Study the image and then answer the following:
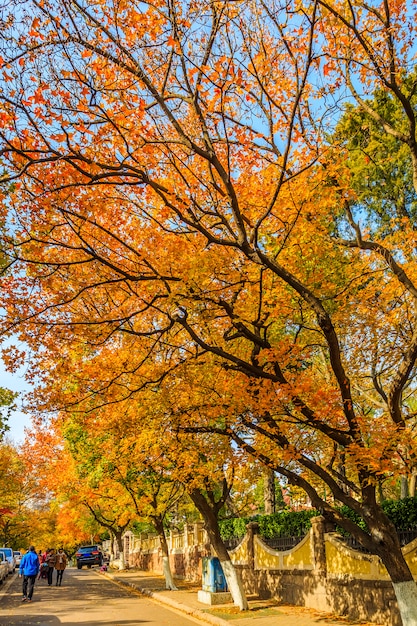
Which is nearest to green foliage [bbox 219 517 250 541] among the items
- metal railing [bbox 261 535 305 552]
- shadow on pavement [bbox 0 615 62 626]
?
Result: metal railing [bbox 261 535 305 552]

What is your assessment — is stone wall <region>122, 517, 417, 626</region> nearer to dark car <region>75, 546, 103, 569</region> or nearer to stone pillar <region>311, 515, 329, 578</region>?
stone pillar <region>311, 515, 329, 578</region>

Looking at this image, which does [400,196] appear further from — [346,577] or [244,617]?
[244,617]

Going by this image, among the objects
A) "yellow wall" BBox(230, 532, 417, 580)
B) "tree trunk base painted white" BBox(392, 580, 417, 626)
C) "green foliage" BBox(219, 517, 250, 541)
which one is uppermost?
"green foliage" BBox(219, 517, 250, 541)

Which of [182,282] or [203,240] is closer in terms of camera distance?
[182,282]

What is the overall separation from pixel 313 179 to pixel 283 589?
38.7 feet

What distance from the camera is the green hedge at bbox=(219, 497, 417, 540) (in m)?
13.0

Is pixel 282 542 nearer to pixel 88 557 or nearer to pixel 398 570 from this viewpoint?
pixel 398 570

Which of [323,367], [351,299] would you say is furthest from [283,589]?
[351,299]

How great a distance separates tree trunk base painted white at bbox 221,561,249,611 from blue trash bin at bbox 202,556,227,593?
1016 millimetres

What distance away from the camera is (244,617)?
14172 mm

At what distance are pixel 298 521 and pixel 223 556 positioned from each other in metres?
2.80

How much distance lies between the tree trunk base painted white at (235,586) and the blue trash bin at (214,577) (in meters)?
1.02

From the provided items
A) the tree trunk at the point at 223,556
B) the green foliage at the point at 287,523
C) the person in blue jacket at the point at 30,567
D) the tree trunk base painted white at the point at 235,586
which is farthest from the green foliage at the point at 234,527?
the person in blue jacket at the point at 30,567

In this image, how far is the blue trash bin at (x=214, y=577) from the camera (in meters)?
17.5
